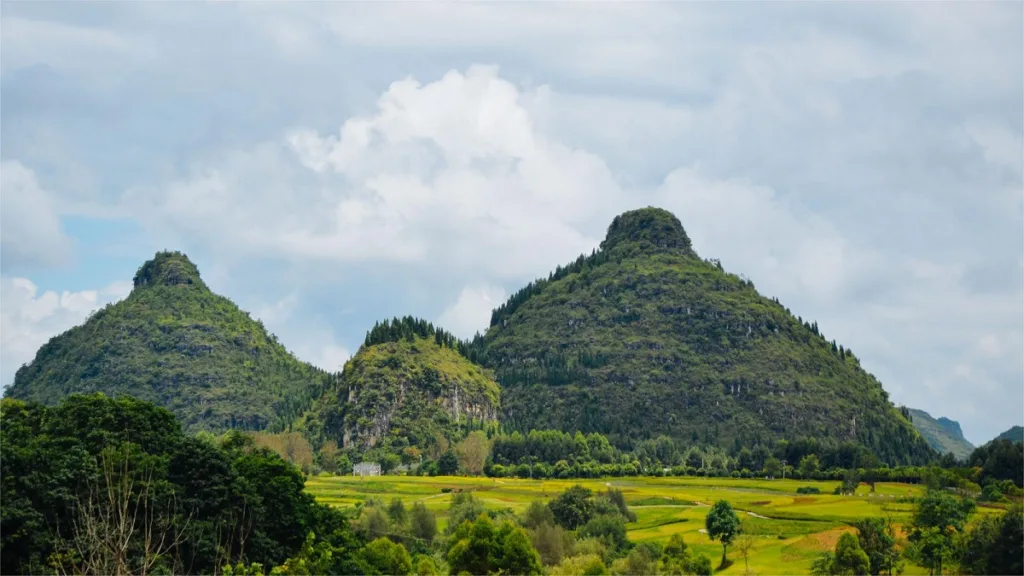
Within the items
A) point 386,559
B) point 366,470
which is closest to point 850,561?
point 386,559

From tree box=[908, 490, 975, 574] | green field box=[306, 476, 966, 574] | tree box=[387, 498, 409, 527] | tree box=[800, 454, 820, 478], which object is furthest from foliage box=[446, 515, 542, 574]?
tree box=[800, 454, 820, 478]

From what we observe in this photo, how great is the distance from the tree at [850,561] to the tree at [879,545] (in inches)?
68.2

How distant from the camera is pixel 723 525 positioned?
10231 cm

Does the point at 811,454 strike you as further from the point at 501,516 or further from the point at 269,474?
the point at 269,474

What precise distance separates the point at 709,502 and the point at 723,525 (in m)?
33.3

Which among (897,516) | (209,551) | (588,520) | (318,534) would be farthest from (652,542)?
(209,551)

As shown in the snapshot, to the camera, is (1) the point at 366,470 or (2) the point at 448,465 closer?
(2) the point at 448,465

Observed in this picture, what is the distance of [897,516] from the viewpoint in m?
111

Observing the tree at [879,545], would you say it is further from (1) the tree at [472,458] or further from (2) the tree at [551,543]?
(1) the tree at [472,458]

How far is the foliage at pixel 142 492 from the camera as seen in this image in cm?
6266

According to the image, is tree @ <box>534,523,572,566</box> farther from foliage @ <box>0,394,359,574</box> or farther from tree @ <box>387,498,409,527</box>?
foliage @ <box>0,394,359,574</box>

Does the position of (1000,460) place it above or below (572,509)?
above

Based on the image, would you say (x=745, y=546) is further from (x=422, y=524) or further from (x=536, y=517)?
(x=422, y=524)

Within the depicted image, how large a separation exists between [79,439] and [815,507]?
7633cm
